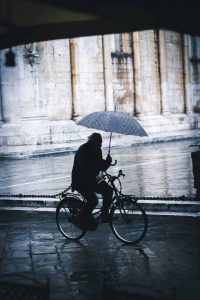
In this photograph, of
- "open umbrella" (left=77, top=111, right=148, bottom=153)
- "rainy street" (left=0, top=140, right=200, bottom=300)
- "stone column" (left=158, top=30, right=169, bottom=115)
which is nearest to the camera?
"rainy street" (left=0, top=140, right=200, bottom=300)

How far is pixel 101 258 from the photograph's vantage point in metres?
6.68

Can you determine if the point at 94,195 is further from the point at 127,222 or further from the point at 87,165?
the point at 127,222

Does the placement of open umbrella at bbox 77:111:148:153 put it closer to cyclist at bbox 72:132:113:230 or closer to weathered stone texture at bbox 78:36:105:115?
cyclist at bbox 72:132:113:230

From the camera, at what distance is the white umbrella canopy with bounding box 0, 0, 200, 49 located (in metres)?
3.32

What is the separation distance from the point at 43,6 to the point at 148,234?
464 centimetres

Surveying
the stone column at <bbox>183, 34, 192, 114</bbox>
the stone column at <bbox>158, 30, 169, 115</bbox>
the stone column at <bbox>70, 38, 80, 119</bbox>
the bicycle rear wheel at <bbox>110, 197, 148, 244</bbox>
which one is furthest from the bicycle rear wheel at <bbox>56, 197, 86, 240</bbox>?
the stone column at <bbox>183, 34, 192, 114</bbox>

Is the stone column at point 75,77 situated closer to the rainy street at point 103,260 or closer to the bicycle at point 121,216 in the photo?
the rainy street at point 103,260

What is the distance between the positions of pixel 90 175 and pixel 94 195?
13.2 inches

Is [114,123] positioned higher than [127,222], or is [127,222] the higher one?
[114,123]

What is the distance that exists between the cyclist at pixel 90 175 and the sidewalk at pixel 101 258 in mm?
438

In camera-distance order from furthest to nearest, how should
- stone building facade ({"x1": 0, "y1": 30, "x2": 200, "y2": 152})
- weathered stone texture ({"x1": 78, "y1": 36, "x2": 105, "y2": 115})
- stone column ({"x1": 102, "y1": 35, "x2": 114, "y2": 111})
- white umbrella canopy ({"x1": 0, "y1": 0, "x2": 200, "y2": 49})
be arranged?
1. stone column ({"x1": 102, "y1": 35, "x2": 114, "y2": 111})
2. weathered stone texture ({"x1": 78, "y1": 36, "x2": 105, "y2": 115})
3. stone building facade ({"x1": 0, "y1": 30, "x2": 200, "y2": 152})
4. white umbrella canopy ({"x1": 0, "y1": 0, "x2": 200, "y2": 49})

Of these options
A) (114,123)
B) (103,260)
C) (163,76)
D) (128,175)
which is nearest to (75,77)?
(163,76)

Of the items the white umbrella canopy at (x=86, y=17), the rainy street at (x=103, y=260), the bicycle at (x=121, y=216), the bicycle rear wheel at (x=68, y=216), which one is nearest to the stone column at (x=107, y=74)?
the rainy street at (x=103, y=260)

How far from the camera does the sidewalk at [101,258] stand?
18.2 feet
